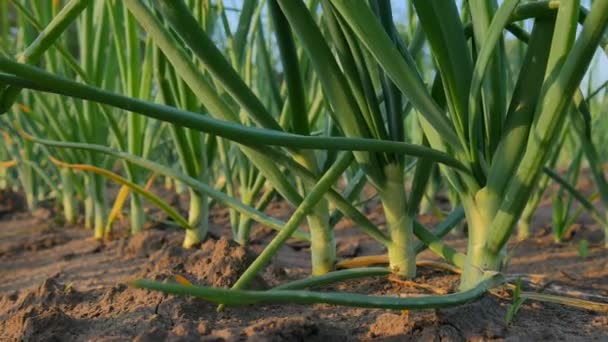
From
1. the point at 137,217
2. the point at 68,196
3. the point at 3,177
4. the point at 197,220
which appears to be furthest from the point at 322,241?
the point at 3,177

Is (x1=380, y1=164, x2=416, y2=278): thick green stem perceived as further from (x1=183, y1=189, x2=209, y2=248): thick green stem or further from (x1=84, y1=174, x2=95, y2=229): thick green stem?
(x1=84, y1=174, x2=95, y2=229): thick green stem

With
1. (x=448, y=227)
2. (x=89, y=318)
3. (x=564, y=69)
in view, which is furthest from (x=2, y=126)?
(x=564, y=69)

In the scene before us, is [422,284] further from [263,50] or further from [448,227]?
[263,50]

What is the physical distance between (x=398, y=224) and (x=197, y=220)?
572mm

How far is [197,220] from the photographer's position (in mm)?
1331

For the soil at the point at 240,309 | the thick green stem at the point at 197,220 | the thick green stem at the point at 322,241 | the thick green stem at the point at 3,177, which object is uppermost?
the thick green stem at the point at 3,177

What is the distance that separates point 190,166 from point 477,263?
702mm

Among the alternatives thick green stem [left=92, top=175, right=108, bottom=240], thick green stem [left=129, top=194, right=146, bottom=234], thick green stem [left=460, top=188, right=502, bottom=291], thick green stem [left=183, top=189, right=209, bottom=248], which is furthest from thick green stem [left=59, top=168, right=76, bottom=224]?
thick green stem [left=460, top=188, right=502, bottom=291]

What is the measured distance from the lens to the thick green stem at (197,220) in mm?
1324

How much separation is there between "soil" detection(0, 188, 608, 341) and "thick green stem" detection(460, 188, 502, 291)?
39 millimetres

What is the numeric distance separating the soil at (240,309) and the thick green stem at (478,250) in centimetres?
4

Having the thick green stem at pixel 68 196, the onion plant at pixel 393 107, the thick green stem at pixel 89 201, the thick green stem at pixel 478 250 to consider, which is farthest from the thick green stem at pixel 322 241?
the thick green stem at pixel 68 196

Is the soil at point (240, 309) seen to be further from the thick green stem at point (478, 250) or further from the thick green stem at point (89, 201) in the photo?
the thick green stem at point (89, 201)

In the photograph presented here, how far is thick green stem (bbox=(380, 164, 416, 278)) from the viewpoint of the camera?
86cm
